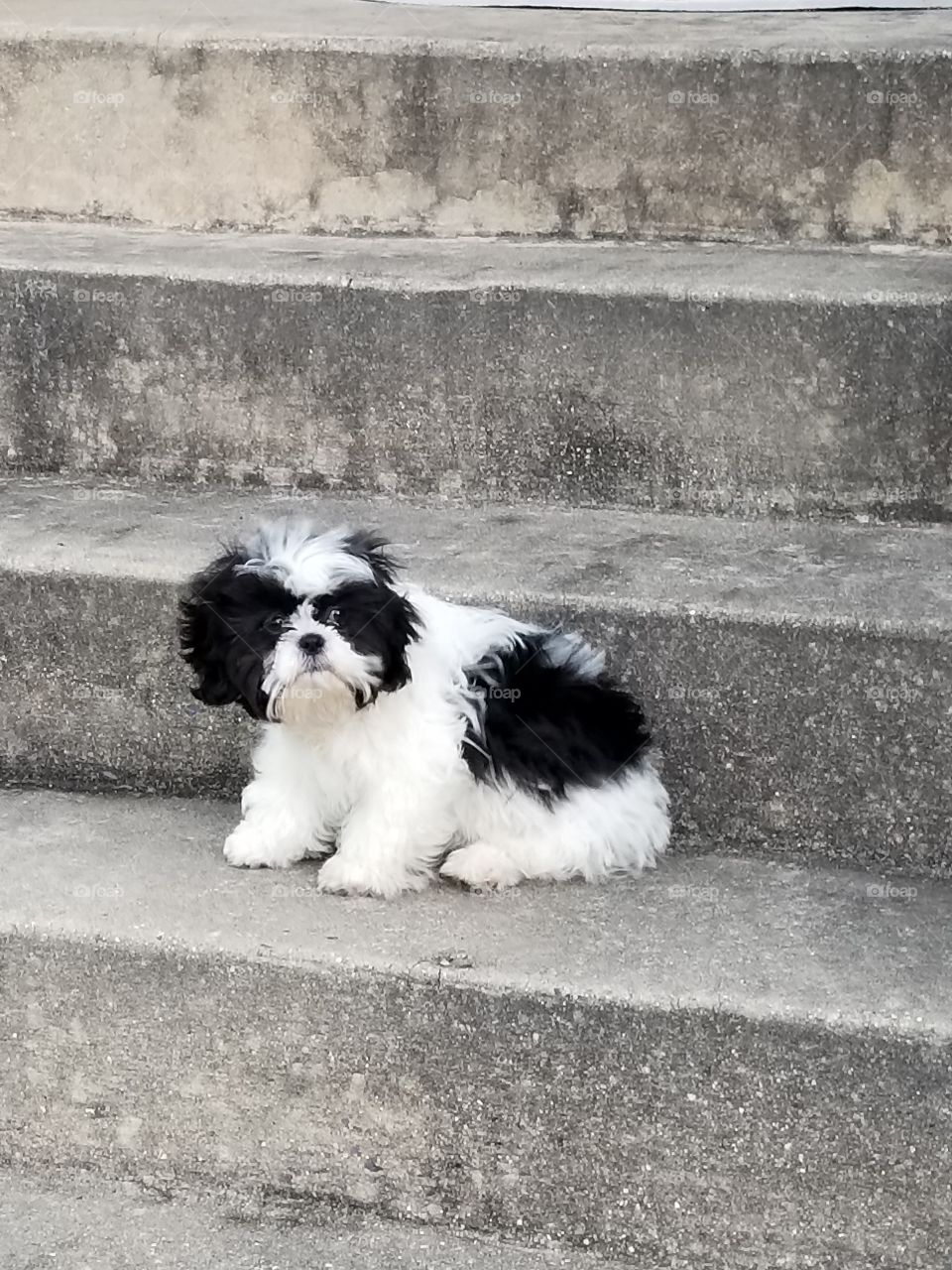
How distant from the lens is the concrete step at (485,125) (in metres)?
3.02

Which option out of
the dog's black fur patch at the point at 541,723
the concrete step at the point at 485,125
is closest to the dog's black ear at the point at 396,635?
the dog's black fur patch at the point at 541,723

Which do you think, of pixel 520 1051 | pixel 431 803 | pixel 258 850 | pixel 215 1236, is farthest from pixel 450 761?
pixel 215 1236

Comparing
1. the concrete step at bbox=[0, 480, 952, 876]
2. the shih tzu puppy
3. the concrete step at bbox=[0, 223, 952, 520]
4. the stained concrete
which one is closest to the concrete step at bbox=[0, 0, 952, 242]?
the concrete step at bbox=[0, 223, 952, 520]

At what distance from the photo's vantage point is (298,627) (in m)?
2.04

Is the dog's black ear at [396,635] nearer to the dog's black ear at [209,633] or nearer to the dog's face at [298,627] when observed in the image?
the dog's face at [298,627]

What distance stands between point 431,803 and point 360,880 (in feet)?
0.53

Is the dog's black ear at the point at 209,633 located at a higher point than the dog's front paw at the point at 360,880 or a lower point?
higher

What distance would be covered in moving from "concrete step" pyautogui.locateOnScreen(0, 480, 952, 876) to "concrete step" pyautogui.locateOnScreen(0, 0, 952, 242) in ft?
2.63

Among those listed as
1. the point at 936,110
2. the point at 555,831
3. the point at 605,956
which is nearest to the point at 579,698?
the point at 555,831

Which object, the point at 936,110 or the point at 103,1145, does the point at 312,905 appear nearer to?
the point at 103,1145

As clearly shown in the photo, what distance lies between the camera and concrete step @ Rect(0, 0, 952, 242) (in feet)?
9.92

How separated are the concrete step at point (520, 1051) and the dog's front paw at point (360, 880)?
0.04 m

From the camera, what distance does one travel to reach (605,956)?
199 centimetres

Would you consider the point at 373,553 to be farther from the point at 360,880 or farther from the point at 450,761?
the point at 360,880
